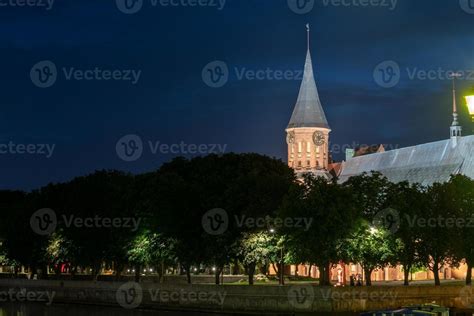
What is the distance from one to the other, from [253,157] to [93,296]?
84.4ft

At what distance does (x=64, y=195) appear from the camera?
116 meters

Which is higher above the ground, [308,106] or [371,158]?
[308,106]

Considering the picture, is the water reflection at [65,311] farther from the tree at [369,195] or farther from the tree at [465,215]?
the tree at [465,215]

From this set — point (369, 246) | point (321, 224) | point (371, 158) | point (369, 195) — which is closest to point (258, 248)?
point (321, 224)

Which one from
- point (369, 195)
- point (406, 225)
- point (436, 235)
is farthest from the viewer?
point (369, 195)

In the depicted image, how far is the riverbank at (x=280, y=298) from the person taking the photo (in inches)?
2758

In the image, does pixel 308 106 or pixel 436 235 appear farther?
pixel 308 106

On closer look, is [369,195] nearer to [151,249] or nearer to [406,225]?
[406,225]

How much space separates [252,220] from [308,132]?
9821 centimetres

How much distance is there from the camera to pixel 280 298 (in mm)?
71625

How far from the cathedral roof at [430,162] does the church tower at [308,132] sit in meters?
25.5

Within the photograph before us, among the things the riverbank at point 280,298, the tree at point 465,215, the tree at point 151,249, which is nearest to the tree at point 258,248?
the riverbank at point 280,298

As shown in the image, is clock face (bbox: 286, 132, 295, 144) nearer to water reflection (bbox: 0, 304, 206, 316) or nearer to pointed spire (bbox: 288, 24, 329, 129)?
pointed spire (bbox: 288, 24, 329, 129)

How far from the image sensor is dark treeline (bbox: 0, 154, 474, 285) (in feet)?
248
